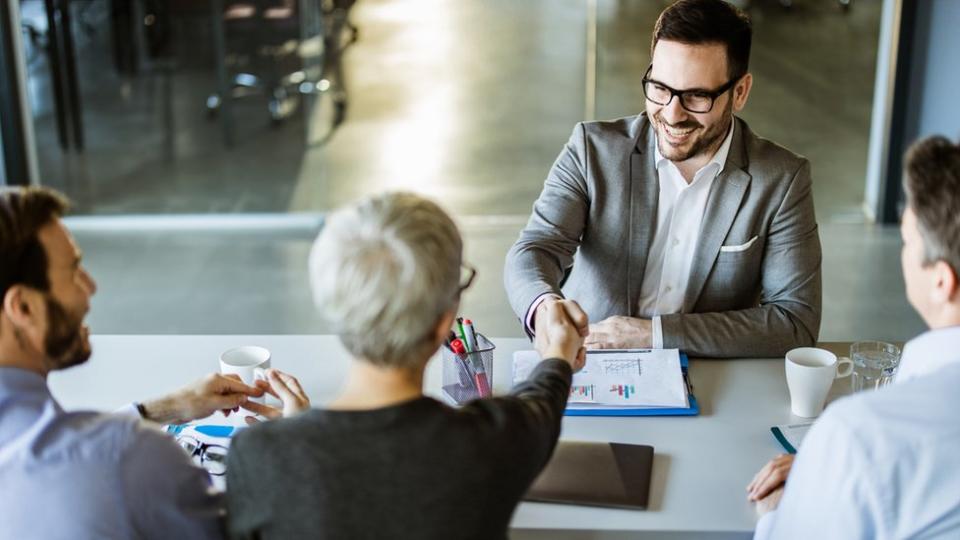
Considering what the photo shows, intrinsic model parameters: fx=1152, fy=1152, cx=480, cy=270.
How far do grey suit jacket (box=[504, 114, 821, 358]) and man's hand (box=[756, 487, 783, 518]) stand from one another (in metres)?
0.58

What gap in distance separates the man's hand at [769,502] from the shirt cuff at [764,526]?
0.11ft

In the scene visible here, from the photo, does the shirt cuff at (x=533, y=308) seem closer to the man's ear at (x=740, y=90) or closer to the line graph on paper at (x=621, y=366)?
the line graph on paper at (x=621, y=366)

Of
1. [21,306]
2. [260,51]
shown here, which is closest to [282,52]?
[260,51]

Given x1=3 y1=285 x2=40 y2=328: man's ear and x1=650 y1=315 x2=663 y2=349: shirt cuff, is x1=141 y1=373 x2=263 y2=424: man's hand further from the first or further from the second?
x1=650 y1=315 x2=663 y2=349: shirt cuff

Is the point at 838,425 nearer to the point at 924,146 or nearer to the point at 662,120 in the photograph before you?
the point at 924,146

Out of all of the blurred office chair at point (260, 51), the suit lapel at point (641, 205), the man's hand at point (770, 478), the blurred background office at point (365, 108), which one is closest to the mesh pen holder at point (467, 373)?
the man's hand at point (770, 478)

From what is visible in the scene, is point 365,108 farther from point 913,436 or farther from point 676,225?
point 913,436

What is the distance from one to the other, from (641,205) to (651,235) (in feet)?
0.23

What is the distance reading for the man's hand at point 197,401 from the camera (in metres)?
1.77

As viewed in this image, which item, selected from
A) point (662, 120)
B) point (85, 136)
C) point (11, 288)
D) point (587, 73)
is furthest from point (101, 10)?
point (11, 288)

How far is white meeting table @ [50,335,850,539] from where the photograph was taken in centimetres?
164

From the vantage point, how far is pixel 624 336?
218cm

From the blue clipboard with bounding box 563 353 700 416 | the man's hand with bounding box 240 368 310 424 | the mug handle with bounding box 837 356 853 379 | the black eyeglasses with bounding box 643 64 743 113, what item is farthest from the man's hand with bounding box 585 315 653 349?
the man's hand with bounding box 240 368 310 424

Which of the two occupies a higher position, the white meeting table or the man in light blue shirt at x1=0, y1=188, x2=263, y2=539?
the man in light blue shirt at x1=0, y1=188, x2=263, y2=539
